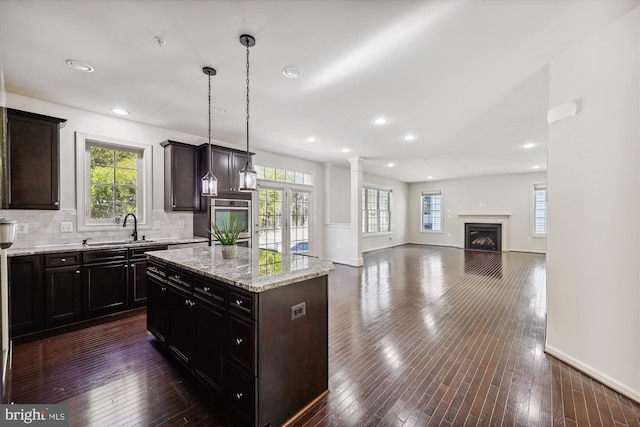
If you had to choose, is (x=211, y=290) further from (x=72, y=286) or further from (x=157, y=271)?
(x=72, y=286)

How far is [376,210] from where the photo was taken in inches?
386

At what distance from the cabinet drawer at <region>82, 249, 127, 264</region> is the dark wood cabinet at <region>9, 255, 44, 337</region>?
398mm

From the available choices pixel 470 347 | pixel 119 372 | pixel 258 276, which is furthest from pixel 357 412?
pixel 119 372

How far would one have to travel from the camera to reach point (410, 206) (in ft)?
38.2

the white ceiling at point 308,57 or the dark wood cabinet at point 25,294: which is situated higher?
the white ceiling at point 308,57

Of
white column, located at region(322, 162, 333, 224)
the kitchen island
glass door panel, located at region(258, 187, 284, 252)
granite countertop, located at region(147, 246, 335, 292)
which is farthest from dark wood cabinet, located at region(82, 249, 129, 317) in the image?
white column, located at region(322, 162, 333, 224)

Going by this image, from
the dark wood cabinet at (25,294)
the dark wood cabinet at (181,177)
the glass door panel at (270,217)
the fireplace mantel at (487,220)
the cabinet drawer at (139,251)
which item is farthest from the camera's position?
the fireplace mantel at (487,220)

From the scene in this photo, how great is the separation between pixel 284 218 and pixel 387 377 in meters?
4.67

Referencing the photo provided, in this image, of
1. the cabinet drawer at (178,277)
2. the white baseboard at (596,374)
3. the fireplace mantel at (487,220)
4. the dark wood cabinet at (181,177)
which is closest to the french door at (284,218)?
the dark wood cabinet at (181,177)

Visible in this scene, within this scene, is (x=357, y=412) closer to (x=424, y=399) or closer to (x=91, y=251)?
(x=424, y=399)

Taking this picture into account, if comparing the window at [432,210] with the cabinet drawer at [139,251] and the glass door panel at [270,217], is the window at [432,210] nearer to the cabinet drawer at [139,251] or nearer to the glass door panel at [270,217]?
the glass door panel at [270,217]

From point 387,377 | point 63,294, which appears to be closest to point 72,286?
point 63,294

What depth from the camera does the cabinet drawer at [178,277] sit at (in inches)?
82.8

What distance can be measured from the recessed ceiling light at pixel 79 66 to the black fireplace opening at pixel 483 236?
10929mm
